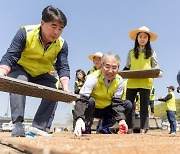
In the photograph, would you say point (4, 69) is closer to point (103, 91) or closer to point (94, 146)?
point (103, 91)

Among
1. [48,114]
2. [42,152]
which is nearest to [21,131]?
[48,114]

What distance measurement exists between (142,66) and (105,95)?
1.18 meters

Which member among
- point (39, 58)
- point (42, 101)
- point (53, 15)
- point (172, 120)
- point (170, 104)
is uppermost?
point (53, 15)

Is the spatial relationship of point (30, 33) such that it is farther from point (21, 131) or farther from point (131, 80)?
point (131, 80)

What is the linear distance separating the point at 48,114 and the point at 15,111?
1.71ft

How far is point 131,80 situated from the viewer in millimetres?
4719

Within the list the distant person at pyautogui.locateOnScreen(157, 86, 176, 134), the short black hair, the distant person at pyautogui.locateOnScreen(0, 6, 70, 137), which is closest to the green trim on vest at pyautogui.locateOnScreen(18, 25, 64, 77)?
the distant person at pyautogui.locateOnScreen(0, 6, 70, 137)

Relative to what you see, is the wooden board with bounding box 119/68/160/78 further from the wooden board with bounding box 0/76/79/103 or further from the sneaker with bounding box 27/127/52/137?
the sneaker with bounding box 27/127/52/137

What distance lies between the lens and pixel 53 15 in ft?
10.6

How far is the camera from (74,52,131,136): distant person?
138 inches

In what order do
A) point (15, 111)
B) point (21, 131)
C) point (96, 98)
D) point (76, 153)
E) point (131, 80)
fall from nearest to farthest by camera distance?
point (76, 153), point (21, 131), point (15, 111), point (96, 98), point (131, 80)

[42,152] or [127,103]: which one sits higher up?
[127,103]

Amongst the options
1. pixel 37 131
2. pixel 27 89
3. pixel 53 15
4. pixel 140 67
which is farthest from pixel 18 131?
pixel 140 67

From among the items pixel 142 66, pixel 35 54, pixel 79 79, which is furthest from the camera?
pixel 79 79
